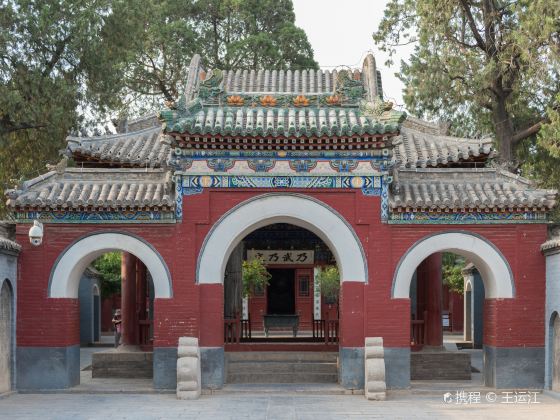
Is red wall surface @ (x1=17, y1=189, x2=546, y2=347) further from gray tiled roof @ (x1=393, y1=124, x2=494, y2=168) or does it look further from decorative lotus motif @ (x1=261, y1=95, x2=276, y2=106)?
decorative lotus motif @ (x1=261, y1=95, x2=276, y2=106)

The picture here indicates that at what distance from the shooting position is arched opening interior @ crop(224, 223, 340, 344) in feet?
69.2

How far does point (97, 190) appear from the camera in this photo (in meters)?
15.7

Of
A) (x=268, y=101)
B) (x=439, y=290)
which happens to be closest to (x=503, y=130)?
(x=439, y=290)

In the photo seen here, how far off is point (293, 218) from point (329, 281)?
1201 centimetres

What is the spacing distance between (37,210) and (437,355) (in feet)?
26.5

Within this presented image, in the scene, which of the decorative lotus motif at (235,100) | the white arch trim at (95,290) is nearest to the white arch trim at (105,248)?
the decorative lotus motif at (235,100)

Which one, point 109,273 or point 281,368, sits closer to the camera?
point 281,368

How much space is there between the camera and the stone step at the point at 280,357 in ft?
54.3

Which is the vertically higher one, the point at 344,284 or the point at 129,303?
the point at 344,284

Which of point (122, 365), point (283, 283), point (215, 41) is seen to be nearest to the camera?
point (122, 365)

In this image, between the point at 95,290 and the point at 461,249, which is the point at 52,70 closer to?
the point at 95,290

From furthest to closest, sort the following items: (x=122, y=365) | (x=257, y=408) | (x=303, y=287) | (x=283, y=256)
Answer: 1. (x=303, y=287)
2. (x=283, y=256)
3. (x=122, y=365)
4. (x=257, y=408)

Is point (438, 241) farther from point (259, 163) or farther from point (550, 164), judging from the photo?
point (550, 164)

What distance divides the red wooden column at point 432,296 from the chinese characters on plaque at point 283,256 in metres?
7.54
